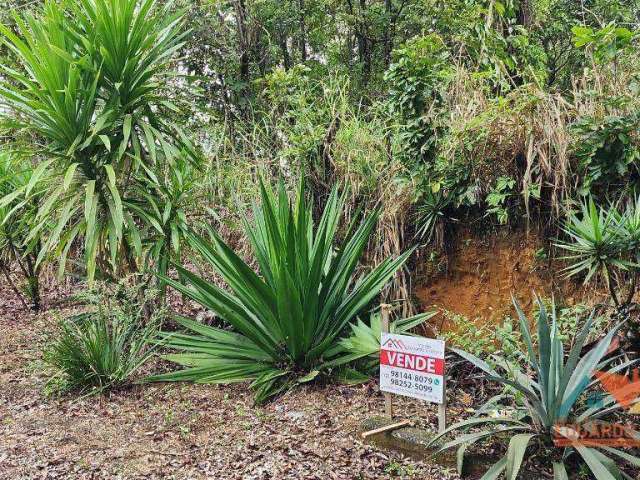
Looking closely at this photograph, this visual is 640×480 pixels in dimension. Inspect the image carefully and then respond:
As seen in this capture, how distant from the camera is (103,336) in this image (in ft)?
12.9

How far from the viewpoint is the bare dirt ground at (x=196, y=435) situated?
2.79 meters

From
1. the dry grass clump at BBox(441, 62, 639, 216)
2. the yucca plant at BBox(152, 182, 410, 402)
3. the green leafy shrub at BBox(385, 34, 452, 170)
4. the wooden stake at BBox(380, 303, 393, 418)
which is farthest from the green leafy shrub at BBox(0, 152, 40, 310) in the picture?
the dry grass clump at BBox(441, 62, 639, 216)

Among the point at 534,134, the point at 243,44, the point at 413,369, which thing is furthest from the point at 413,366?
the point at 243,44

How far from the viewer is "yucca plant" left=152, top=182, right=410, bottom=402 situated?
12.0ft

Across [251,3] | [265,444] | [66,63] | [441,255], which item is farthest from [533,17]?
[265,444]

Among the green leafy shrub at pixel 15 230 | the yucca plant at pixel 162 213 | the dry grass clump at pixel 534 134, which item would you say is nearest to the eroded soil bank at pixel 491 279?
the dry grass clump at pixel 534 134

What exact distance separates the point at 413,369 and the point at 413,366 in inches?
0.6

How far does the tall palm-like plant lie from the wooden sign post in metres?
2.24

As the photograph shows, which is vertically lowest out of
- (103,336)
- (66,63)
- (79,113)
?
(103,336)

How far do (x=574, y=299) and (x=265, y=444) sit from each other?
246 cm

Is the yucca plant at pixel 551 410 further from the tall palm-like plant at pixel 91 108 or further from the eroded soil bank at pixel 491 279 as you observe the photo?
the tall palm-like plant at pixel 91 108

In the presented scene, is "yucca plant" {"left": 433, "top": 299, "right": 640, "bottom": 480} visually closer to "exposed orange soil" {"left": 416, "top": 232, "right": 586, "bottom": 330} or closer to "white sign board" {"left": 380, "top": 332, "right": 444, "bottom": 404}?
"white sign board" {"left": 380, "top": 332, "right": 444, "bottom": 404}

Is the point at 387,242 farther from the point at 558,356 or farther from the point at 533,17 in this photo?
the point at 533,17

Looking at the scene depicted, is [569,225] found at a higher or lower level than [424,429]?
higher
